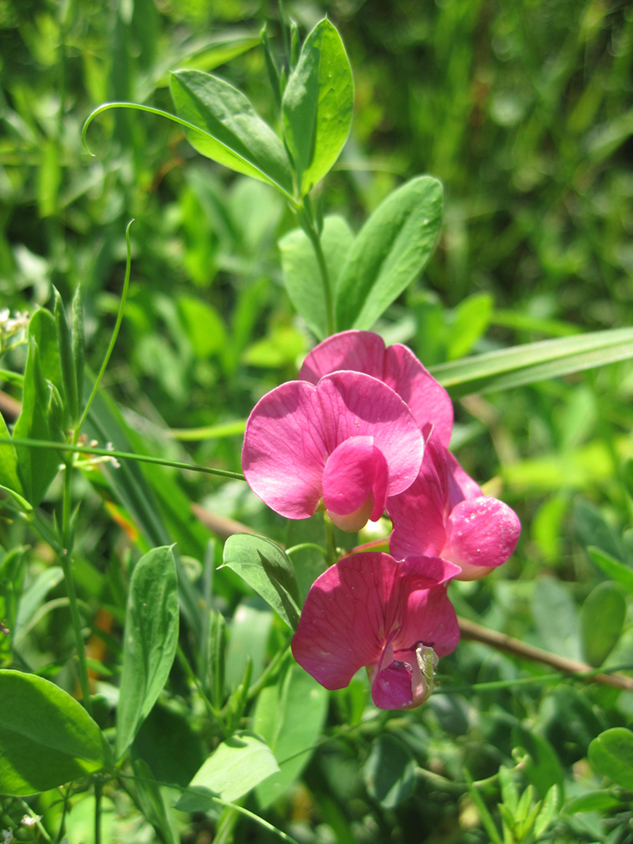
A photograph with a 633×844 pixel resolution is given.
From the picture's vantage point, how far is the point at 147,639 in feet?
1.59

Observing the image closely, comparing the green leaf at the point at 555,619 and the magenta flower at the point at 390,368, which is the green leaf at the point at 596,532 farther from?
the magenta flower at the point at 390,368

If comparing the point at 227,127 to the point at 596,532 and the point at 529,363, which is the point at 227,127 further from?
the point at 596,532

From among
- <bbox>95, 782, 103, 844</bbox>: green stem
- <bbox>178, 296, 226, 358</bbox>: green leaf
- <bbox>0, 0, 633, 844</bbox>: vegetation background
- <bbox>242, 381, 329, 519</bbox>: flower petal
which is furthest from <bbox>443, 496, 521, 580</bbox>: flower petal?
<bbox>178, 296, 226, 358</bbox>: green leaf

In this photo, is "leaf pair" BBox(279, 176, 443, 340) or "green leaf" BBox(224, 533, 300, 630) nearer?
"green leaf" BBox(224, 533, 300, 630)

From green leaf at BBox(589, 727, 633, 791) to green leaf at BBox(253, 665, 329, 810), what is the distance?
218 millimetres

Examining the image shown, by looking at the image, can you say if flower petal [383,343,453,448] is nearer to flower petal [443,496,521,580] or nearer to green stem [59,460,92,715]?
flower petal [443,496,521,580]

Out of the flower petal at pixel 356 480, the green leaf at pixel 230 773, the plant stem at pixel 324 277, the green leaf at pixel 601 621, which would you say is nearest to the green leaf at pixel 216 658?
the green leaf at pixel 230 773

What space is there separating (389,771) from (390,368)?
1.20 feet

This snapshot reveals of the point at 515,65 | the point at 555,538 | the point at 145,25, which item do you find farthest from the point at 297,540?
the point at 515,65

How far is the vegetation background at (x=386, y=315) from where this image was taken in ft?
2.18

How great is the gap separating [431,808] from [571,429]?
2.20ft

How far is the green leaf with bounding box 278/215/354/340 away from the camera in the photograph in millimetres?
600

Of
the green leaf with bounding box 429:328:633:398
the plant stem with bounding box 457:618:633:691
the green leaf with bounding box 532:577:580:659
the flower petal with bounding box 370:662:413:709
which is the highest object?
the green leaf with bounding box 429:328:633:398

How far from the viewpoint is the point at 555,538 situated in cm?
108
